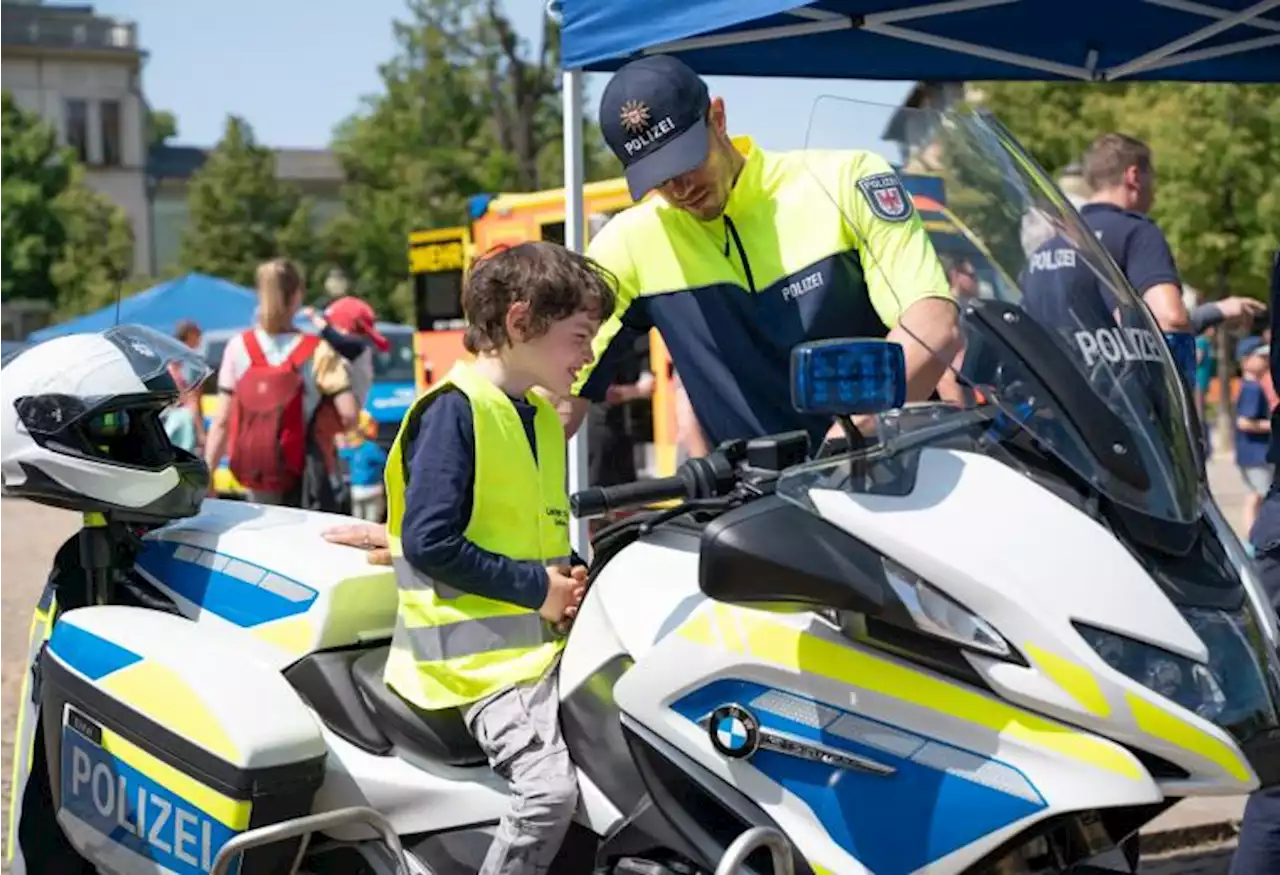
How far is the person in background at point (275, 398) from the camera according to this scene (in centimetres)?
732

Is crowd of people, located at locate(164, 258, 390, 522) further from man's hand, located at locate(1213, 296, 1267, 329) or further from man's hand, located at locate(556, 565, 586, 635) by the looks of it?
man's hand, located at locate(556, 565, 586, 635)

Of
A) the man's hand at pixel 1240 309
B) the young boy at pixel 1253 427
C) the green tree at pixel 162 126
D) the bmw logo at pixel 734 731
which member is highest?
the green tree at pixel 162 126

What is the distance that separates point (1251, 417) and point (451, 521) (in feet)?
26.6

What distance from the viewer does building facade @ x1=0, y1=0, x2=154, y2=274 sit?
8231 cm

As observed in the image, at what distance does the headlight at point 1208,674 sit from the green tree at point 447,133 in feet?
109

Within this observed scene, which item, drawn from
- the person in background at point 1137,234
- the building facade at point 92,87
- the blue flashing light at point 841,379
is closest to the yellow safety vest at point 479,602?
the blue flashing light at point 841,379

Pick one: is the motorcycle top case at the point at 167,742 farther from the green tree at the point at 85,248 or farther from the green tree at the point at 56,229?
the green tree at the point at 56,229

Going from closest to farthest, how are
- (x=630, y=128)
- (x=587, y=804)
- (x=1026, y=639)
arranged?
(x=1026, y=639) → (x=587, y=804) → (x=630, y=128)

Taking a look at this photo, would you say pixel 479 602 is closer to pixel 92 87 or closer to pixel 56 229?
pixel 56 229

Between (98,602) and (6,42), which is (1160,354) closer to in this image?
(98,602)

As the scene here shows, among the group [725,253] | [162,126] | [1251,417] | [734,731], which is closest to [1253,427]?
[1251,417]

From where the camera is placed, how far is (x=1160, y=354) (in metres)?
2.51

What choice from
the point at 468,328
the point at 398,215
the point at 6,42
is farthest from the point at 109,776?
the point at 6,42

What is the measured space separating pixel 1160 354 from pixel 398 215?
41.4 metres
